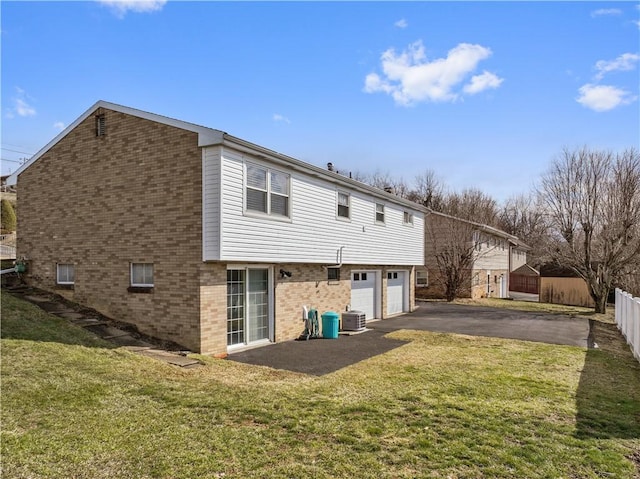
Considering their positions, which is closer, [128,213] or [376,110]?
[128,213]

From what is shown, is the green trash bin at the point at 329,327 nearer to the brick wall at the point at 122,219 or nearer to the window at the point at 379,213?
the brick wall at the point at 122,219

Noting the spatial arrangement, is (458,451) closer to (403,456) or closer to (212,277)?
(403,456)

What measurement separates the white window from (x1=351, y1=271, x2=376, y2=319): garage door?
8372 millimetres

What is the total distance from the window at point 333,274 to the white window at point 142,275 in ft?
20.9

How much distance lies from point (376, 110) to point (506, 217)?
54539mm

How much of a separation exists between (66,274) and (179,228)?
4737mm

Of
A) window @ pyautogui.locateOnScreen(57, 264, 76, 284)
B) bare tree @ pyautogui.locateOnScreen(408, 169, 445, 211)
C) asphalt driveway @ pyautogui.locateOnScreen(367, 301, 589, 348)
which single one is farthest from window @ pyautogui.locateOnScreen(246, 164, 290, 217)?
bare tree @ pyautogui.locateOnScreen(408, 169, 445, 211)

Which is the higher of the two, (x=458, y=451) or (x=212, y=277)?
(x=212, y=277)

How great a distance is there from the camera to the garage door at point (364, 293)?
17.8 m

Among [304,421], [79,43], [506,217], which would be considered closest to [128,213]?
[79,43]

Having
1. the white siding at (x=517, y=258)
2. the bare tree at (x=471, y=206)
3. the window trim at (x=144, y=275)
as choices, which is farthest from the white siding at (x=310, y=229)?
the white siding at (x=517, y=258)

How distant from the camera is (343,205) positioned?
16.1m

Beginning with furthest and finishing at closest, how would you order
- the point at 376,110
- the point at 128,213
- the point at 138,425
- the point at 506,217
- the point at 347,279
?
the point at 506,217 → the point at 347,279 → the point at 376,110 → the point at 128,213 → the point at 138,425

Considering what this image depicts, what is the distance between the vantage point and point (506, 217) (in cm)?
6322
